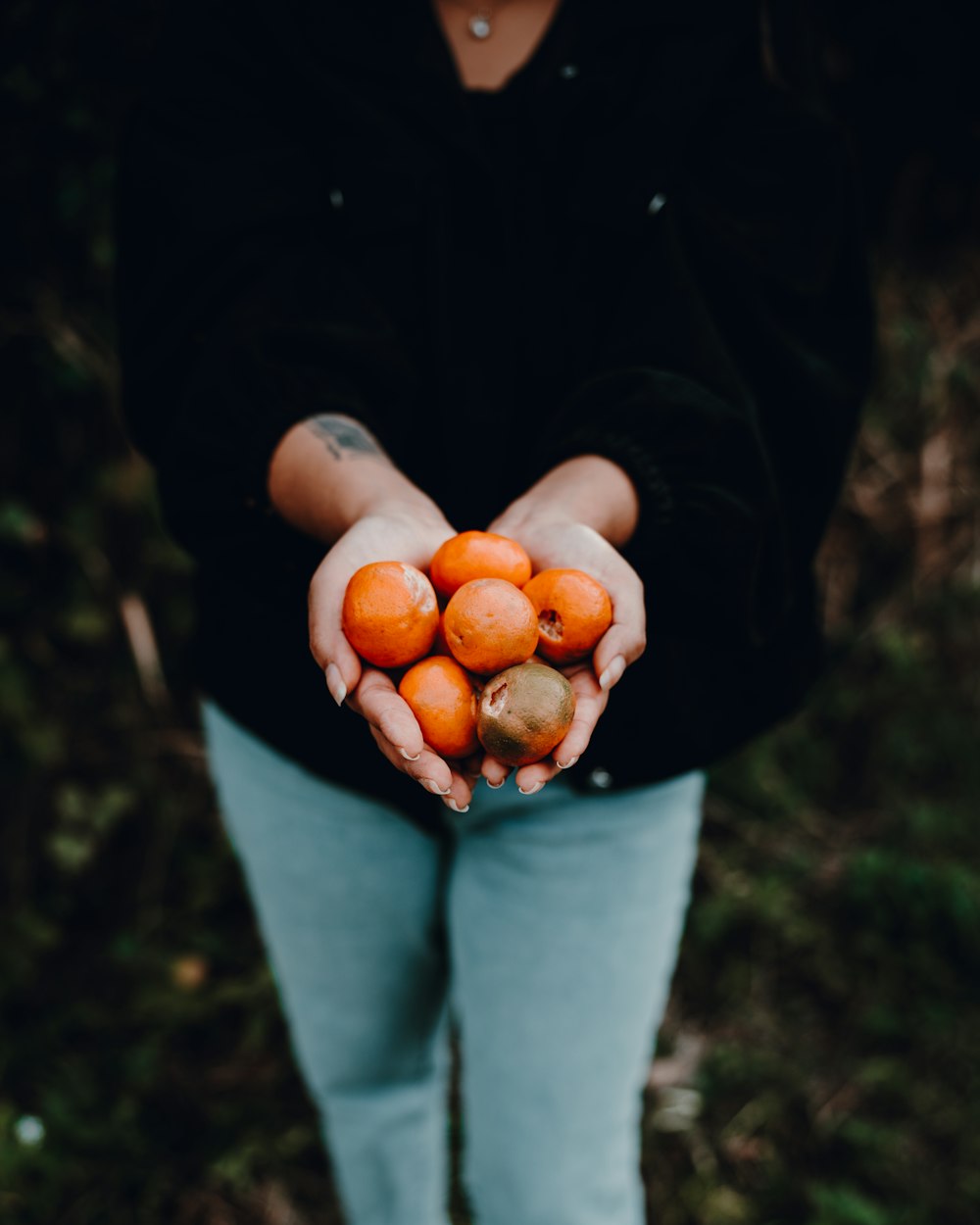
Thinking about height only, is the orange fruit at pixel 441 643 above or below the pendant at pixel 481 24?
below

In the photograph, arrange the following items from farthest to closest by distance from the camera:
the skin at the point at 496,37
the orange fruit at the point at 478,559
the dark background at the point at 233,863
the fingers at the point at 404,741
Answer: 1. the dark background at the point at 233,863
2. the skin at the point at 496,37
3. the orange fruit at the point at 478,559
4. the fingers at the point at 404,741

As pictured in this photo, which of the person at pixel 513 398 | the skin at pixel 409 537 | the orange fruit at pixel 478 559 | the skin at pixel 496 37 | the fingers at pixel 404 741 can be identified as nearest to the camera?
the fingers at pixel 404 741

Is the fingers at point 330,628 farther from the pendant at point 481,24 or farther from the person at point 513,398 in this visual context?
the pendant at point 481,24

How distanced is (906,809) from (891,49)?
2980 millimetres

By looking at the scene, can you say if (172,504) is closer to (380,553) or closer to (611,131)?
(380,553)

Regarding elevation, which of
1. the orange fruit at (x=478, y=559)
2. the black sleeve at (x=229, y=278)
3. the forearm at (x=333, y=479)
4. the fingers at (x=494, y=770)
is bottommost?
the fingers at (x=494, y=770)

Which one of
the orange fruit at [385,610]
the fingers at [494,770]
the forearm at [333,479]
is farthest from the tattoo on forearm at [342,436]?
the fingers at [494,770]

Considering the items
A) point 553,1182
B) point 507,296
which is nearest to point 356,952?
point 553,1182

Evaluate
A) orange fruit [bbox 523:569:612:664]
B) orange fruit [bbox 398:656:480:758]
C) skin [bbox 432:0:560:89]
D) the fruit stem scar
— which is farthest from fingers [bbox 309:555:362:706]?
skin [bbox 432:0:560:89]

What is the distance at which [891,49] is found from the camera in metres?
3.44

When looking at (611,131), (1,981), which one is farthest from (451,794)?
(1,981)

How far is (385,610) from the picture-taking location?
151cm

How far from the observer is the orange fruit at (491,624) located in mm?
1566

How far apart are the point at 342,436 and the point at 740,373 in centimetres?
78
